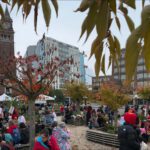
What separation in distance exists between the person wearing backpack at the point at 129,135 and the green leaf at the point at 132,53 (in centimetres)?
670

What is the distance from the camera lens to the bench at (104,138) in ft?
52.4

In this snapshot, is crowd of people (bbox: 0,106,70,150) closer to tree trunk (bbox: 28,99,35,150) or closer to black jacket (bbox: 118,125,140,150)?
tree trunk (bbox: 28,99,35,150)

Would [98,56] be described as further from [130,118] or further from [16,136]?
[16,136]

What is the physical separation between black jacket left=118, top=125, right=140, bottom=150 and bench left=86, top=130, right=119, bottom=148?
805 cm

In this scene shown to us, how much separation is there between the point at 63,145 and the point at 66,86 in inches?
1009

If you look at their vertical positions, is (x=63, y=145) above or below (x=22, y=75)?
below

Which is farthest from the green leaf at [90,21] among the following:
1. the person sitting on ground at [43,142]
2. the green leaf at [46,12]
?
the person sitting on ground at [43,142]

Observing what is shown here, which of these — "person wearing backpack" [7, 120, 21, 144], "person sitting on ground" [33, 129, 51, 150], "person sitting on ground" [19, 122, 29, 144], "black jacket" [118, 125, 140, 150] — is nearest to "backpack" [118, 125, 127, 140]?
"black jacket" [118, 125, 140, 150]

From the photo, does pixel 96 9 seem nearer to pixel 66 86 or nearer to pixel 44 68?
pixel 44 68

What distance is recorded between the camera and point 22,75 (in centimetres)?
1786

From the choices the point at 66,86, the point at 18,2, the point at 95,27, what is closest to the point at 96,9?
the point at 95,27

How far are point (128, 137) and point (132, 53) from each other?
6815 millimetres

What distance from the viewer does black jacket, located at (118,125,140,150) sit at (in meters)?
7.65

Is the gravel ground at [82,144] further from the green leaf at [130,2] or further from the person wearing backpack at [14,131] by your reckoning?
the green leaf at [130,2]
